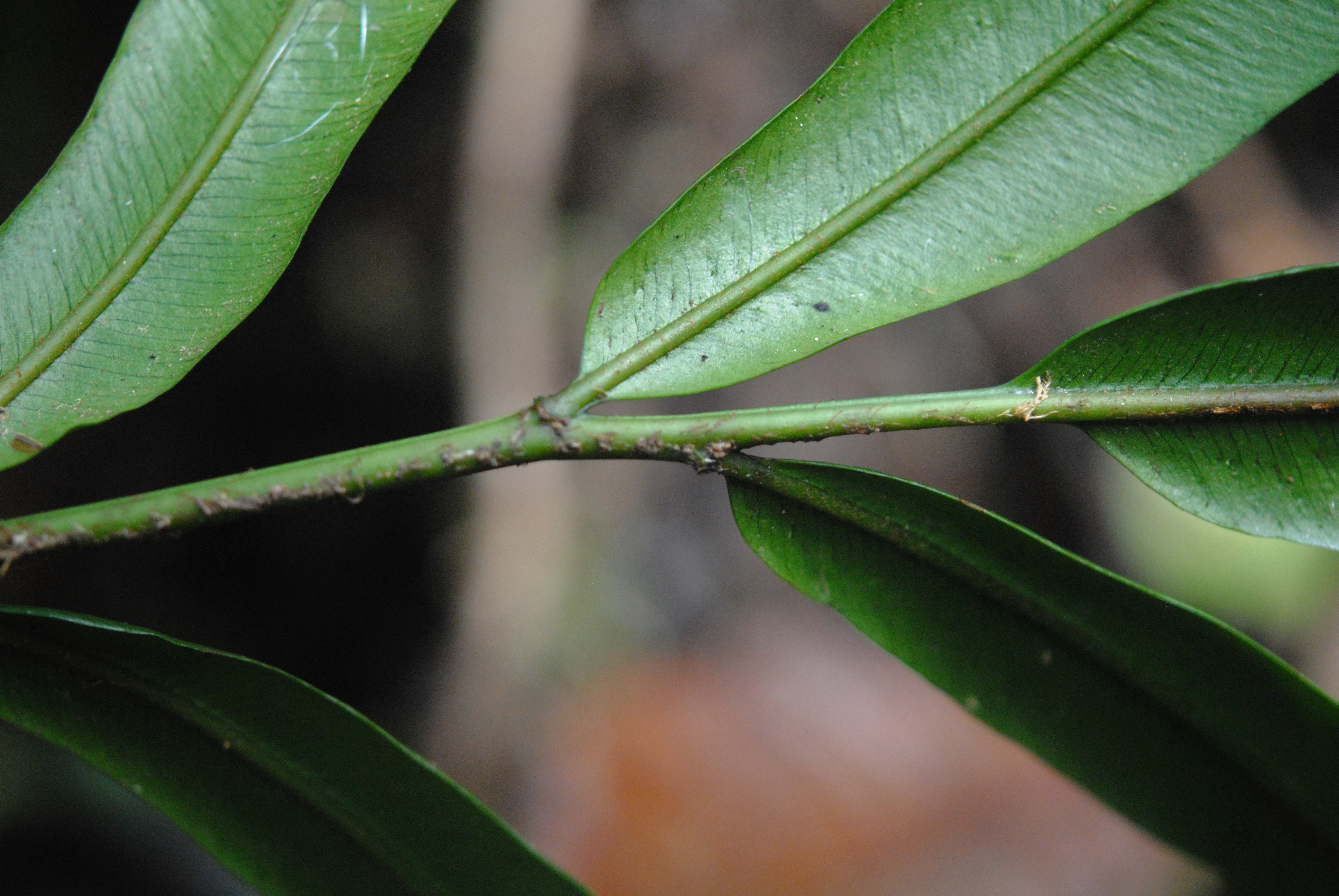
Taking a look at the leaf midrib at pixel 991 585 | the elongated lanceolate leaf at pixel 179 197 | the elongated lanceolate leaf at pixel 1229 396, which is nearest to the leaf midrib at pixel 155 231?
the elongated lanceolate leaf at pixel 179 197

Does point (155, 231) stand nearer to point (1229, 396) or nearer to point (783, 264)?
point (783, 264)

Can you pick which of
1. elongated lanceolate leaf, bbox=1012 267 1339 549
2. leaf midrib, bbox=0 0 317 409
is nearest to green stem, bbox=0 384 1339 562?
elongated lanceolate leaf, bbox=1012 267 1339 549

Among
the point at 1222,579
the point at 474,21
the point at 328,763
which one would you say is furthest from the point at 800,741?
the point at 474,21

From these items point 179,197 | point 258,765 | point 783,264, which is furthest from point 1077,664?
point 179,197

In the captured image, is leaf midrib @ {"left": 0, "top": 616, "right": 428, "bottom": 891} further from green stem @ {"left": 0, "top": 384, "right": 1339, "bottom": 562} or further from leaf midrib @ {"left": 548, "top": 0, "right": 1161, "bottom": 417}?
leaf midrib @ {"left": 548, "top": 0, "right": 1161, "bottom": 417}

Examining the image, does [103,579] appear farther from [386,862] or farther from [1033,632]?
[1033,632]

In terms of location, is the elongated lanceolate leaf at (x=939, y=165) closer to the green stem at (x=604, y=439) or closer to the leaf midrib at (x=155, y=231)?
the green stem at (x=604, y=439)

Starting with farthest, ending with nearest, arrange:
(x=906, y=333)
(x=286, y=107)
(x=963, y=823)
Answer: (x=906, y=333) < (x=963, y=823) < (x=286, y=107)
